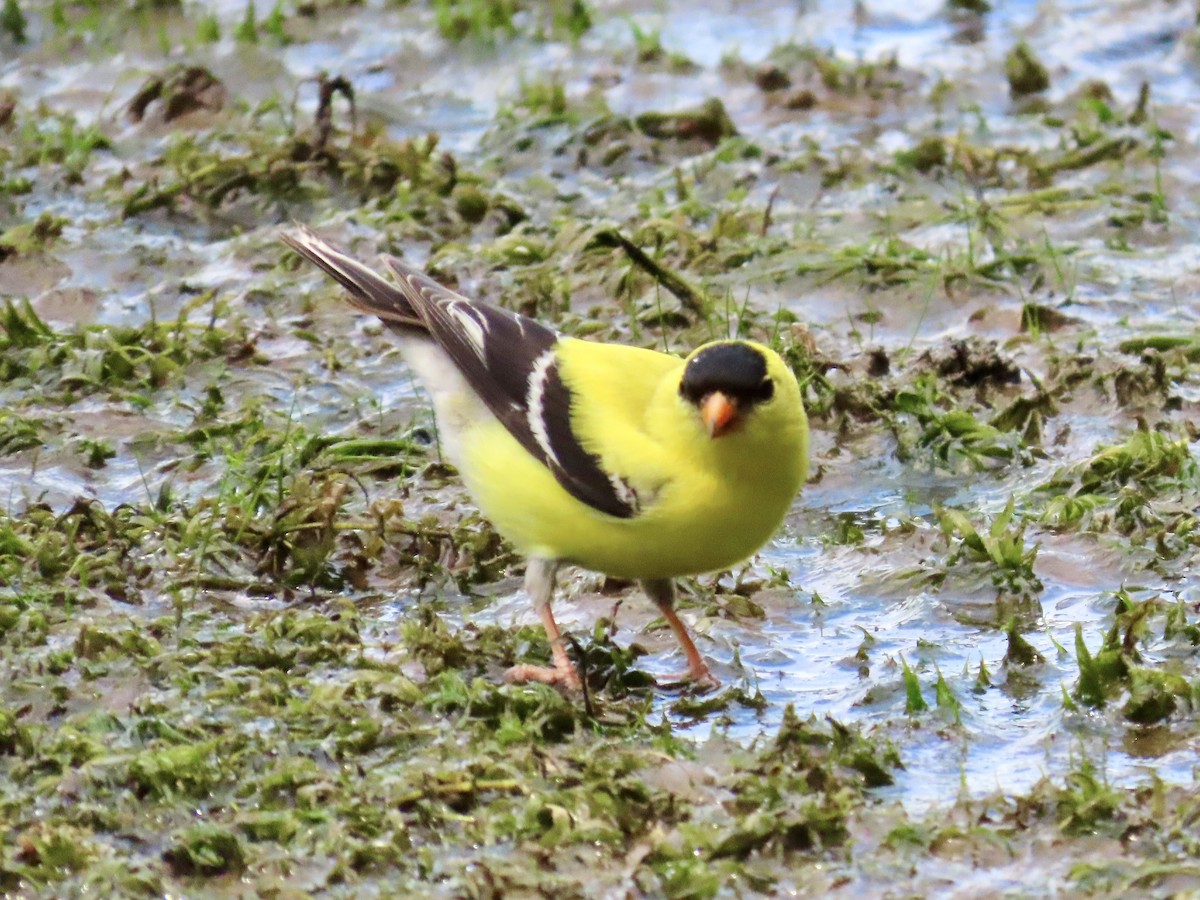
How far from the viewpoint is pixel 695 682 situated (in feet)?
18.6

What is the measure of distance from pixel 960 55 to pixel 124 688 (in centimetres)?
816

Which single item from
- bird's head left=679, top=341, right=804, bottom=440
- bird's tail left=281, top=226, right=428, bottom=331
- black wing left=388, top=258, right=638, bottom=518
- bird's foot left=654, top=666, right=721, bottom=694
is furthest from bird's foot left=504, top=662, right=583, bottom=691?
bird's tail left=281, top=226, right=428, bottom=331

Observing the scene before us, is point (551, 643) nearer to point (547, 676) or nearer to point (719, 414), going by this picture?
point (547, 676)

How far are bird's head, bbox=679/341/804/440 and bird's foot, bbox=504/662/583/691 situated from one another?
0.81 m

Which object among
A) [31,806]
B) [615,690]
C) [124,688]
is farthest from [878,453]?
[31,806]

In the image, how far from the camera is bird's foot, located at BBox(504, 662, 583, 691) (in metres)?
5.54

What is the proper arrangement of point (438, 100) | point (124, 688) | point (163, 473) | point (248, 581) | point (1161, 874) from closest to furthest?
point (1161, 874) < point (124, 688) < point (248, 581) < point (163, 473) < point (438, 100)

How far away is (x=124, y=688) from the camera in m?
5.41

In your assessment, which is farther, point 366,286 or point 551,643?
point 366,286

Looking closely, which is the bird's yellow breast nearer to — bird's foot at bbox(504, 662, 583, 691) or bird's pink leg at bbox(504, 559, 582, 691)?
→ bird's pink leg at bbox(504, 559, 582, 691)

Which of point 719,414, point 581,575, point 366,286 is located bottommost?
point 581,575

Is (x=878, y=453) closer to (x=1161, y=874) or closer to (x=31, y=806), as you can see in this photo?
(x=1161, y=874)

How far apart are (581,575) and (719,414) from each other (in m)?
1.42

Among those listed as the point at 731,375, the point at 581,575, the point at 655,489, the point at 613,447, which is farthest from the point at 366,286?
the point at 731,375
